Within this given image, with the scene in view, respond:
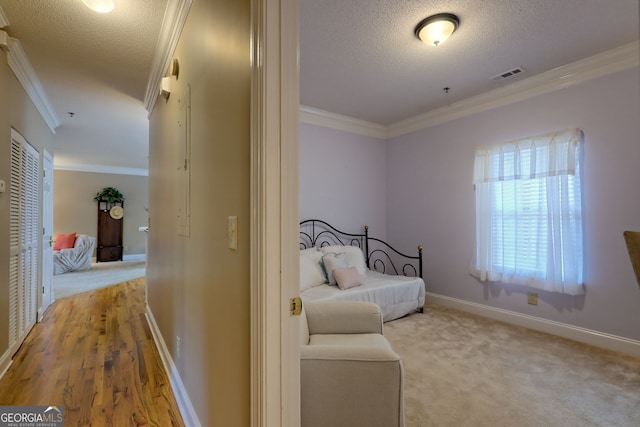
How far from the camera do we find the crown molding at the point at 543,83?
263 cm

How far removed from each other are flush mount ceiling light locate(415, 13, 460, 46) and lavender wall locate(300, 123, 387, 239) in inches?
78.7

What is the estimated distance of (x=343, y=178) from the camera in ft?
14.6

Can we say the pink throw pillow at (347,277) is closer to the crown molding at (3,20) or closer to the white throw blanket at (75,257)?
the crown molding at (3,20)

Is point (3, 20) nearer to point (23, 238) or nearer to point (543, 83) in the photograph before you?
point (23, 238)

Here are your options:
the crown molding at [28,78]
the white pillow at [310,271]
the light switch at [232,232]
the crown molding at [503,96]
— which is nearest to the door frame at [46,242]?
the crown molding at [28,78]

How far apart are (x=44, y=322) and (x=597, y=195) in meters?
5.77

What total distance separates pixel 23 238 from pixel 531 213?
4.92 metres

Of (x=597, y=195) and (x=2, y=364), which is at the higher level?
(x=597, y=195)

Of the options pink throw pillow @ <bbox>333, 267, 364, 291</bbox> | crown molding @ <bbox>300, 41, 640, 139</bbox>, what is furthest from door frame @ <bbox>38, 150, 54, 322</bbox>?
pink throw pillow @ <bbox>333, 267, 364, 291</bbox>

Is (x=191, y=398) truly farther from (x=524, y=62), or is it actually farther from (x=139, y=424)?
(x=524, y=62)

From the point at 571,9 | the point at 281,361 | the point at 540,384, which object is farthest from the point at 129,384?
the point at 571,9

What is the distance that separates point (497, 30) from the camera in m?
2.35

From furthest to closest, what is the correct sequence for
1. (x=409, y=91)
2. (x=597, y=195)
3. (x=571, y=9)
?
(x=409, y=91), (x=597, y=195), (x=571, y=9)

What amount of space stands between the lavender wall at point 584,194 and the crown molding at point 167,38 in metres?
3.23
